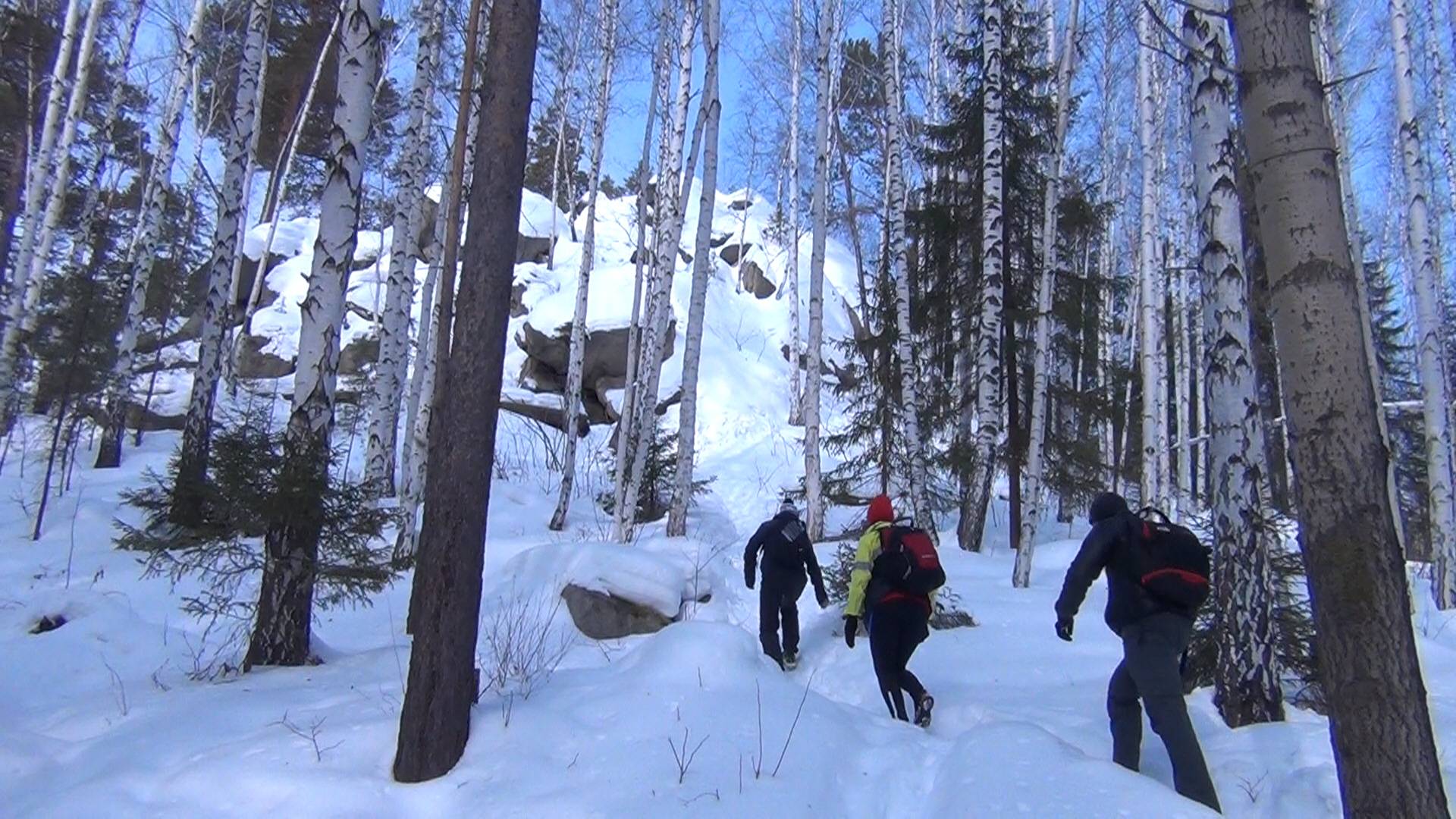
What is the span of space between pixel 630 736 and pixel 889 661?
230 cm

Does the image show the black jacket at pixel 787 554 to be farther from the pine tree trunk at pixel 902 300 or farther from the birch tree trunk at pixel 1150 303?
the birch tree trunk at pixel 1150 303

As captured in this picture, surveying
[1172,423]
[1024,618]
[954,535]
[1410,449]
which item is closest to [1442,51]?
[1410,449]

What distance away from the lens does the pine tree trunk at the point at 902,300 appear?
1200cm

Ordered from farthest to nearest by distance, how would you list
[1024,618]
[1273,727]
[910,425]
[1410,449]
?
[1410,449], [910,425], [1024,618], [1273,727]

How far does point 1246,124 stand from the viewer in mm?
2973

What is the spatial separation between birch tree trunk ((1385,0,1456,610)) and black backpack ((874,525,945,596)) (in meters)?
8.19

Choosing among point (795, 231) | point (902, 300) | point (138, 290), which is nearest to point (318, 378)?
point (902, 300)

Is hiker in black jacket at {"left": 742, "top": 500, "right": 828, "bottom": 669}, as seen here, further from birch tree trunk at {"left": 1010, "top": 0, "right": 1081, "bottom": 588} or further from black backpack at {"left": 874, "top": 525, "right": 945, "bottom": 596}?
birch tree trunk at {"left": 1010, "top": 0, "right": 1081, "bottom": 588}

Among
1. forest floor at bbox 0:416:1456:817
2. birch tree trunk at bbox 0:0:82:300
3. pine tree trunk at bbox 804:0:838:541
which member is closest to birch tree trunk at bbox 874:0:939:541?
pine tree trunk at bbox 804:0:838:541

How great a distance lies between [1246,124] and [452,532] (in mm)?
3870

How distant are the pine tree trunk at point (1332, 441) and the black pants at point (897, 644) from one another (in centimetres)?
324

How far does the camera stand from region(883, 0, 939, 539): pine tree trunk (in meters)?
12.0

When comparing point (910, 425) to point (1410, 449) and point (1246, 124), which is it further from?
point (1410, 449)

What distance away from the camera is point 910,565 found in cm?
586
